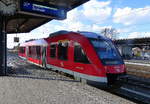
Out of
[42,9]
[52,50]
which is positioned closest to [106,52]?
[42,9]

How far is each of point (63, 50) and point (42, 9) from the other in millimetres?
3117

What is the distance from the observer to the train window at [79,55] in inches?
403

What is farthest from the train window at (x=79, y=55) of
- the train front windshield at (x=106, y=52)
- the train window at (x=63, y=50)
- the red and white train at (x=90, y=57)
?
the train window at (x=63, y=50)

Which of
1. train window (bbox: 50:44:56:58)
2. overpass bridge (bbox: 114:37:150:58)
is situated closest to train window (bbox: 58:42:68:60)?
train window (bbox: 50:44:56:58)

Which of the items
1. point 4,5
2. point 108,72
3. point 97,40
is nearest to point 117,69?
point 108,72

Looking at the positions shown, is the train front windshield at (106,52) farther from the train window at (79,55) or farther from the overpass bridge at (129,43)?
the overpass bridge at (129,43)

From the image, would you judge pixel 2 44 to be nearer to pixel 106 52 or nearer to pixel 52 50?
pixel 52 50

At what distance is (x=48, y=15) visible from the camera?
13.7 m

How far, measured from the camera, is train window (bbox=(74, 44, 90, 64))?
1024cm

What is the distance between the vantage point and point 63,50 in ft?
41.6

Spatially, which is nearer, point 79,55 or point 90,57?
point 90,57

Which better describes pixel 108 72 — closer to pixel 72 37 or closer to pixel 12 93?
pixel 72 37

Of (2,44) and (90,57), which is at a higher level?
(2,44)

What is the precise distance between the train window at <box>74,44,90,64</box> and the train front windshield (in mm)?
707
